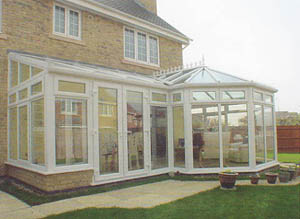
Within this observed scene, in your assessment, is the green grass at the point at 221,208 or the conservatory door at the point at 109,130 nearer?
the green grass at the point at 221,208

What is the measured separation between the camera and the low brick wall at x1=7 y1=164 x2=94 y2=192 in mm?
6141

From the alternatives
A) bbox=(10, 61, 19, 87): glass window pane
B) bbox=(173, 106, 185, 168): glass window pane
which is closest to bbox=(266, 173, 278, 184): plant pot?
bbox=(173, 106, 185, 168): glass window pane

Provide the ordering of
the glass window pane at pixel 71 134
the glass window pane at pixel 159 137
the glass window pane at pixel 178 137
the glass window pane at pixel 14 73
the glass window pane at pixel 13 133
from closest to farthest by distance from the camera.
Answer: the glass window pane at pixel 71 134 < the glass window pane at pixel 13 133 < the glass window pane at pixel 14 73 < the glass window pane at pixel 159 137 < the glass window pane at pixel 178 137

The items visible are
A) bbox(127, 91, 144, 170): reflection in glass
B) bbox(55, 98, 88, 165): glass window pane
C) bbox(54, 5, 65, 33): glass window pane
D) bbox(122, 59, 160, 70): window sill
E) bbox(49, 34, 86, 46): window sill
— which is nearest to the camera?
bbox(55, 98, 88, 165): glass window pane

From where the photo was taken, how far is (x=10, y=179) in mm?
7961

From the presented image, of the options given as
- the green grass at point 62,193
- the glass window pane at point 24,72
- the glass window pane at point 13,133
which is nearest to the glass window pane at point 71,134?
the green grass at point 62,193

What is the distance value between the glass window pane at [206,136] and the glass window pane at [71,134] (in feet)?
11.1

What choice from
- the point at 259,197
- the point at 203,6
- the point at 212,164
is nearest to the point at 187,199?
the point at 259,197

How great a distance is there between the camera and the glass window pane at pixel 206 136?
836cm

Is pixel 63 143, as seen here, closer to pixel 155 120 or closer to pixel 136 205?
pixel 136 205

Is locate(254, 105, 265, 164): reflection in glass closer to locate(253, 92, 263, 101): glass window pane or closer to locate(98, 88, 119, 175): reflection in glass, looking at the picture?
locate(253, 92, 263, 101): glass window pane

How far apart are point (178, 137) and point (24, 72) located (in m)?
4.88

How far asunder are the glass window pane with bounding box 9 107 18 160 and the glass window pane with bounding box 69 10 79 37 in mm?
3585

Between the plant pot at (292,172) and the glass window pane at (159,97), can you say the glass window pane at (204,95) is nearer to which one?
the glass window pane at (159,97)
